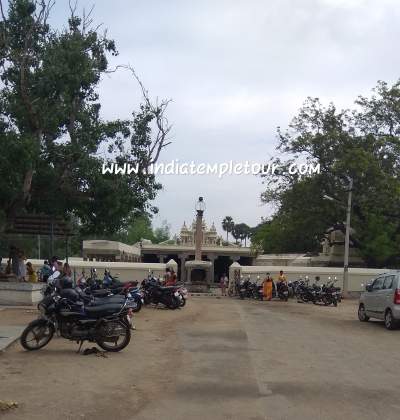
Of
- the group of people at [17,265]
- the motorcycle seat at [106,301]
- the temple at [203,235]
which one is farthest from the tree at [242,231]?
the motorcycle seat at [106,301]

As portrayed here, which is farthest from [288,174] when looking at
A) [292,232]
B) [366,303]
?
[366,303]

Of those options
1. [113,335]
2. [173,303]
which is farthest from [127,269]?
[113,335]

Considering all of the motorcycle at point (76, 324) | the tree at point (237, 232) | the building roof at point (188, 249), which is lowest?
the motorcycle at point (76, 324)

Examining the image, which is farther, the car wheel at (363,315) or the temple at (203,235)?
the temple at (203,235)

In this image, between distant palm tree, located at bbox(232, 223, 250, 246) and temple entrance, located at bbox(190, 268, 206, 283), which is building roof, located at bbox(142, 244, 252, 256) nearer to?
temple entrance, located at bbox(190, 268, 206, 283)

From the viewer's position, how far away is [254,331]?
612 inches

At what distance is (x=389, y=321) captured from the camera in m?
16.9

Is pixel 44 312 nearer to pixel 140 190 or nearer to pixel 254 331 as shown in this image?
pixel 254 331

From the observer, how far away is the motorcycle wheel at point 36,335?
11.0m

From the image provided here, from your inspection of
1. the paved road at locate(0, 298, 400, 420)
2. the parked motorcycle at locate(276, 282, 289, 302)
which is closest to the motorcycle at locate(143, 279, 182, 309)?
the paved road at locate(0, 298, 400, 420)

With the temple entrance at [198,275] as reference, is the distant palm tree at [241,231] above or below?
above

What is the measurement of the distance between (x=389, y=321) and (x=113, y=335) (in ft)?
28.4

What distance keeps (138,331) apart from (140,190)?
8654mm

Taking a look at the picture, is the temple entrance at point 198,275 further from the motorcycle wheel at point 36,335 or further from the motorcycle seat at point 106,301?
the motorcycle wheel at point 36,335
